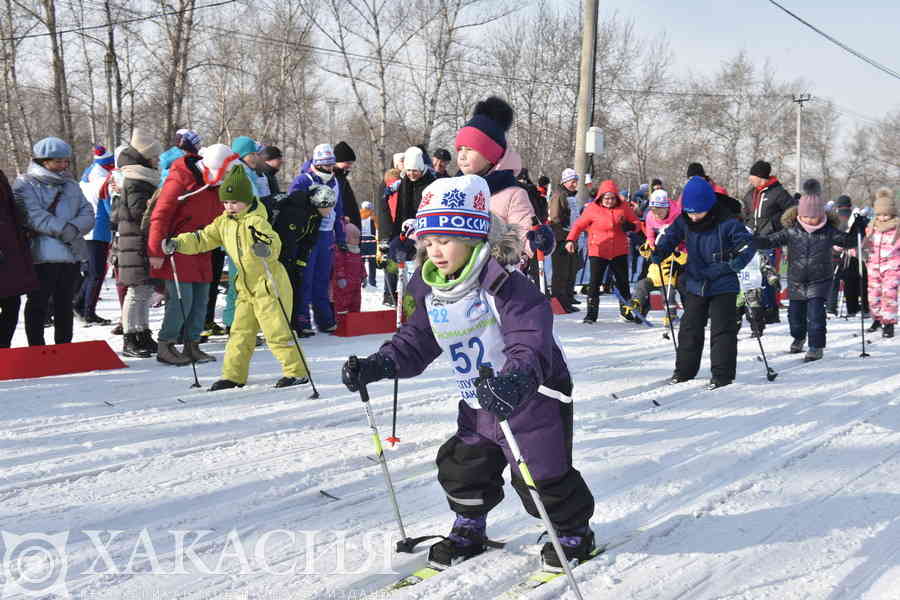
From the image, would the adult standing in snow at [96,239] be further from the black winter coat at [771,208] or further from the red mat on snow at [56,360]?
the black winter coat at [771,208]

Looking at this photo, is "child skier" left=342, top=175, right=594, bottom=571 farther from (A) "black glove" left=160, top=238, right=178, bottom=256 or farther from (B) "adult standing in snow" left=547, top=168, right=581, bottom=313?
(B) "adult standing in snow" left=547, top=168, right=581, bottom=313

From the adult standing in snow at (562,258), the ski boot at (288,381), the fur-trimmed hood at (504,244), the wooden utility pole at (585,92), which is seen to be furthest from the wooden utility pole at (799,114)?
the fur-trimmed hood at (504,244)

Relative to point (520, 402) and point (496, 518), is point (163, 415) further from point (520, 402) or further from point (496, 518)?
point (520, 402)

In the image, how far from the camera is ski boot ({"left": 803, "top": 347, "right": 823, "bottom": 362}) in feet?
24.7

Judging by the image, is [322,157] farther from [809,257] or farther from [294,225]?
[809,257]

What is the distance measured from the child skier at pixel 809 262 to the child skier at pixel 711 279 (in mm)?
1580

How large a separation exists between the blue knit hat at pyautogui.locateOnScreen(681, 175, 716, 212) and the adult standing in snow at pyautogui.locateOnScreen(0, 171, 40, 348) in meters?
5.25

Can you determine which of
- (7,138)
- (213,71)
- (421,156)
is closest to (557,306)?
(421,156)

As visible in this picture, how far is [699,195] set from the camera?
6.35 meters

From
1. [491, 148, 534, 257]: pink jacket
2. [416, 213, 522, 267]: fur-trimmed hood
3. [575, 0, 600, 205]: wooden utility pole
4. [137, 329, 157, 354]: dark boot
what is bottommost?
[137, 329, 157, 354]: dark boot

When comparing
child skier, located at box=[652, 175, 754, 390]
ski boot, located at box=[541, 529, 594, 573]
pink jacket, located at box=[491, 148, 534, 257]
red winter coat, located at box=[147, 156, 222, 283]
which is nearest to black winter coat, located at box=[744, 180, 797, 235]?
child skier, located at box=[652, 175, 754, 390]

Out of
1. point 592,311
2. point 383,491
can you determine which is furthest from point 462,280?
point 592,311

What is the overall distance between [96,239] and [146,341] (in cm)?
231

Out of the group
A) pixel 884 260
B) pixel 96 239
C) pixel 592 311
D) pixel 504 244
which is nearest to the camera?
pixel 504 244
